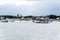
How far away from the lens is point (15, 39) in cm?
1524

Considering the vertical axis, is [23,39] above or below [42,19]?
above

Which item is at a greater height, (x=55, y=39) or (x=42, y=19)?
(x=55, y=39)

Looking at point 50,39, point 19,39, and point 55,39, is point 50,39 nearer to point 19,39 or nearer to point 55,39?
point 55,39

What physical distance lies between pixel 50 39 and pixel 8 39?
2.61 metres

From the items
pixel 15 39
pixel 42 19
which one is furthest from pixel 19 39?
pixel 42 19

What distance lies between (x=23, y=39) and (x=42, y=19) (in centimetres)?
1705

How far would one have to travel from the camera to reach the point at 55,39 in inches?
605

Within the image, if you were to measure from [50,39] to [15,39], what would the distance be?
85.9 inches

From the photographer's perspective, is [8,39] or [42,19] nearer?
[8,39]

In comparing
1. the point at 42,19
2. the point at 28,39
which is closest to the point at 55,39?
the point at 28,39

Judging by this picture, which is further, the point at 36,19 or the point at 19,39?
the point at 36,19

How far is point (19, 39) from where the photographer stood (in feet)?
50.3

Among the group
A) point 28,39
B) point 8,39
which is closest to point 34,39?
point 28,39

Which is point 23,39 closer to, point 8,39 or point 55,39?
point 8,39
